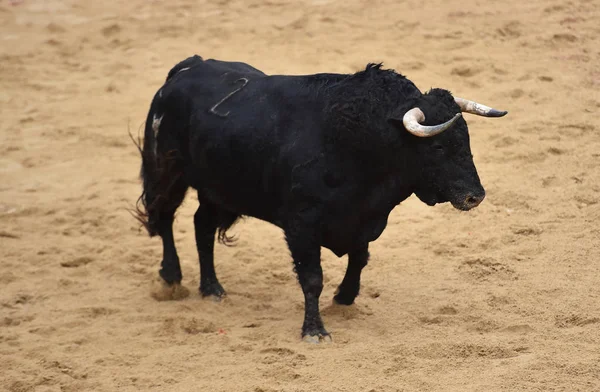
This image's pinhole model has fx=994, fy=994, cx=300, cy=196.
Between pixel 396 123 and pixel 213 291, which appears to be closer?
pixel 396 123

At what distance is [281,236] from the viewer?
788 cm

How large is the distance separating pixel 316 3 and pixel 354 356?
708 centimetres

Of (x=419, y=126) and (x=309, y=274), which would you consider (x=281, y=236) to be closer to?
(x=309, y=274)

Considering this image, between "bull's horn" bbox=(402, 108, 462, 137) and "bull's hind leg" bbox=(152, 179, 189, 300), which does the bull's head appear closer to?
"bull's horn" bbox=(402, 108, 462, 137)

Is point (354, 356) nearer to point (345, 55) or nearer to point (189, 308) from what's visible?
point (189, 308)

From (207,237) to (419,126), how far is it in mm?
2073

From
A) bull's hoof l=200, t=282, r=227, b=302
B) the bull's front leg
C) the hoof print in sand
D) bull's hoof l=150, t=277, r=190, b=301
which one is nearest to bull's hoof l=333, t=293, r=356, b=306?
the bull's front leg

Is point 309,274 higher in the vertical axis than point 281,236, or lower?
higher

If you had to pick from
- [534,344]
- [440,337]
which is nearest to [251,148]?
[440,337]

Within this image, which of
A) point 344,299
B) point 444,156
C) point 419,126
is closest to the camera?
point 419,126

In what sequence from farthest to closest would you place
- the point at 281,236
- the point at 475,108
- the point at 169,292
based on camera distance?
the point at 281,236, the point at 169,292, the point at 475,108

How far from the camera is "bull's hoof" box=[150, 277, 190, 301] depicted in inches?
275

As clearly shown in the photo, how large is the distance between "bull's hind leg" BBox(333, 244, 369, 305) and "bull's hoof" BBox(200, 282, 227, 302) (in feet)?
2.91

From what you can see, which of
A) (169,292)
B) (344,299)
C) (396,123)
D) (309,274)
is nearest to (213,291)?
(169,292)
